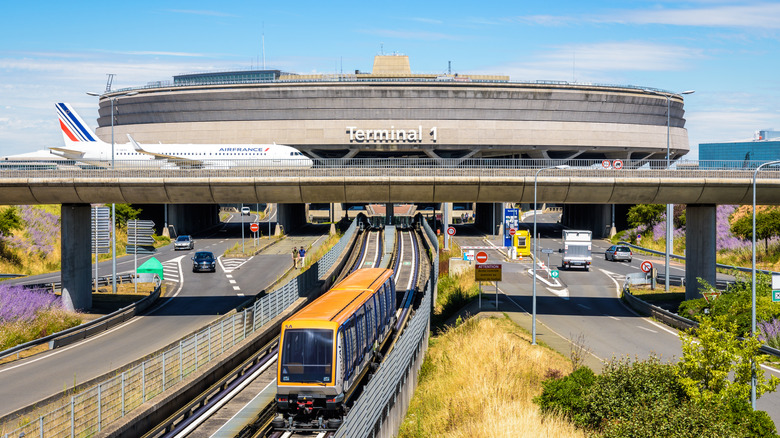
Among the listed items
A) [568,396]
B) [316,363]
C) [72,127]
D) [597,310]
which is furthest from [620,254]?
[72,127]

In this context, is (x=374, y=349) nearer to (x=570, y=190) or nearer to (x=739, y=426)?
(x=739, y=426)

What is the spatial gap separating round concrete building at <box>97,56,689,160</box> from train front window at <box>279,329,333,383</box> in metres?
95.6

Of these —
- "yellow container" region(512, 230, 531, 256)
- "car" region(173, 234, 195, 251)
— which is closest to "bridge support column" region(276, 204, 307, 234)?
"car" region(173, 234, 195, 251)

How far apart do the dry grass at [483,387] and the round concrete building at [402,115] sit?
82980 millimetres

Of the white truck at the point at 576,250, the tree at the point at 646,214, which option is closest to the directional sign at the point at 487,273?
the white truck at the point at 576,250

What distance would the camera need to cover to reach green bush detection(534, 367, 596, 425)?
18891 mm

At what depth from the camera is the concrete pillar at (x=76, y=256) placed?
37.3 metres

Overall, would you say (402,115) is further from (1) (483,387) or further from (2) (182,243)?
(1) (483,387)

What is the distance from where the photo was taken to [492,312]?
125ft

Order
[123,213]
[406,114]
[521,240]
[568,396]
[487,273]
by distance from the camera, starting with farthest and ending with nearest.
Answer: [406,114], [123,213], [521,240], [487,273], [568,396]

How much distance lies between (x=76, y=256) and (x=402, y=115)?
79135 millimetres

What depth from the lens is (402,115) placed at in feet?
368

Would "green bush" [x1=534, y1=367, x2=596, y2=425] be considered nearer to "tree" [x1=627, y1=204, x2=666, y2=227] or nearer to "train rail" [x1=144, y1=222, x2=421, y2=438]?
"train rail" [x1=144, y1=222, x2=421, y2=438]

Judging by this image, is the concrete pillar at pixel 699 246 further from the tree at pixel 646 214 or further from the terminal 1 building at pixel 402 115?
the terminal 1 building at pixel 402 115
